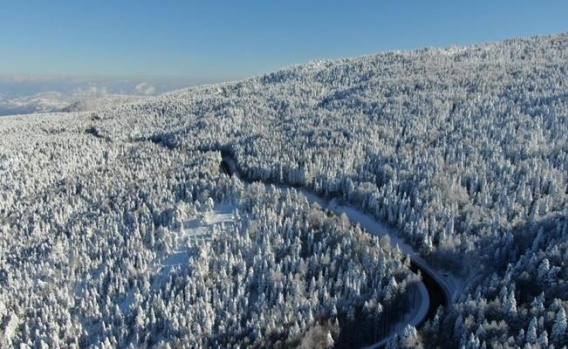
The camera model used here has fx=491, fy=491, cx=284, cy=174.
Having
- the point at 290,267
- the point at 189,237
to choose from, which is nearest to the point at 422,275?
the point at 290,267

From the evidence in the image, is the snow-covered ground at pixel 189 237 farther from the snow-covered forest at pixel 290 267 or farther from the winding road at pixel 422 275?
the winding road at pixel 422 275

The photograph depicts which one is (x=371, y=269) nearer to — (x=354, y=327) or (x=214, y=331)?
(x=354, y=327)

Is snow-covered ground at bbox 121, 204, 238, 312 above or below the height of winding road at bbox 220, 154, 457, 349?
above

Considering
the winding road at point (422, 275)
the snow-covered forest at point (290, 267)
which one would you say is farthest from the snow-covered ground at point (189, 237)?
the winding road at point (422, 275)

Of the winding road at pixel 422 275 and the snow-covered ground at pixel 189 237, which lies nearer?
the winding road at pixel 422 275

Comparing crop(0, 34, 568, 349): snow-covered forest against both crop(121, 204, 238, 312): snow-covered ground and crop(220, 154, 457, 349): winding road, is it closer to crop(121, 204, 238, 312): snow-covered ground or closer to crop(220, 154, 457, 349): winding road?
crop(121, 204, 238, 312): snow-covered ground

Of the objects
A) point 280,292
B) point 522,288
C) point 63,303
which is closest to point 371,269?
point 280,292

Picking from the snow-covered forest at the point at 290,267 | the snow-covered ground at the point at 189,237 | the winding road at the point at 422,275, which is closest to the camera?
the snow-covered forest at the point at 290,267

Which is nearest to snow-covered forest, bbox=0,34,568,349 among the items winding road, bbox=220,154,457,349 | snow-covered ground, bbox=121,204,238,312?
snow-covered ground, bbox=121,204,238,312

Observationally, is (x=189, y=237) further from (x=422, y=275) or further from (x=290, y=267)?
(x=422, y=275)

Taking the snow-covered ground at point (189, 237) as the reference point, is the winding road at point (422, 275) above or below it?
below

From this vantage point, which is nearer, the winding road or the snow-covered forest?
the snow-covered forest
